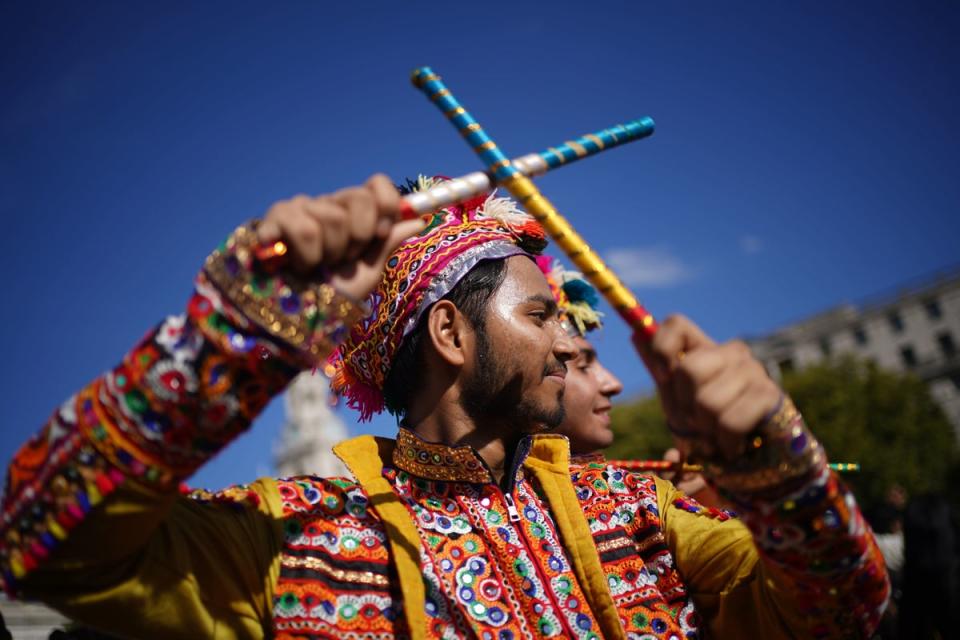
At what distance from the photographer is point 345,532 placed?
9.18 feet

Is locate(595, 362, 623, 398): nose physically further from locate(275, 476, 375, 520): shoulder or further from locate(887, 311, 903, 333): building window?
locate(887, 311, 903, 333): building window

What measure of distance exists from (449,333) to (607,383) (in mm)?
2438

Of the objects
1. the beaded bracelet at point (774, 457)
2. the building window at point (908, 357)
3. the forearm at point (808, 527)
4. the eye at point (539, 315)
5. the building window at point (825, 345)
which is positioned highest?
the building window at point (825, 345)

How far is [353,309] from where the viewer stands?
6.70 feet

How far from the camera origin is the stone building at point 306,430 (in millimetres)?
106250

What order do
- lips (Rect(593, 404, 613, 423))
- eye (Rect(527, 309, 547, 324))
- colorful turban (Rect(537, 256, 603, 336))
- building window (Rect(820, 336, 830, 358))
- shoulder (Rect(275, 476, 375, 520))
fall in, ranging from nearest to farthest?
shoulder (Rect(275, 476, 375, 520)) → eye (Rect(527, 309, 547, 324)) → lips (Rect(593, 404, 613, 423)) → colorful turban (Rect(537, 256, 603, 336)) → building window (Rect(820, 336, 830, 358))

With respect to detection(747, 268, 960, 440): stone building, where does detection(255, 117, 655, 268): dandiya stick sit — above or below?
below

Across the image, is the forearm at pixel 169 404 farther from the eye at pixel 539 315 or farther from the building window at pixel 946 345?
the building window at pixel 946 345

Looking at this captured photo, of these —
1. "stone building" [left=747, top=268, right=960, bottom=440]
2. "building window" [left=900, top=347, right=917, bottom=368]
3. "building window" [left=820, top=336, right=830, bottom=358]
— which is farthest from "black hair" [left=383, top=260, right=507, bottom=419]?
"building window" [left=820, top=336, right=830, bottom=358]

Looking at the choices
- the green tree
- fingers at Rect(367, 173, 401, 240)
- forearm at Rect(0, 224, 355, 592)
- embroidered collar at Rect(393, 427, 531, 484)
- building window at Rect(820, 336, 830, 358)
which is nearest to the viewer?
forearm at Rect(0, 224, 355, 592)

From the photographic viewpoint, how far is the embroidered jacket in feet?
6.19

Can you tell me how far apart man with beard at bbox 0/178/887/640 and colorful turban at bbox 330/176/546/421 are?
13 millimetres

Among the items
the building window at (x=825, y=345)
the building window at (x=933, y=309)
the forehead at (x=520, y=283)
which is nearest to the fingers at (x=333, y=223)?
the forehead at (x=520, y=283)

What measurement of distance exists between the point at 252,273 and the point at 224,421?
38 centimetres
